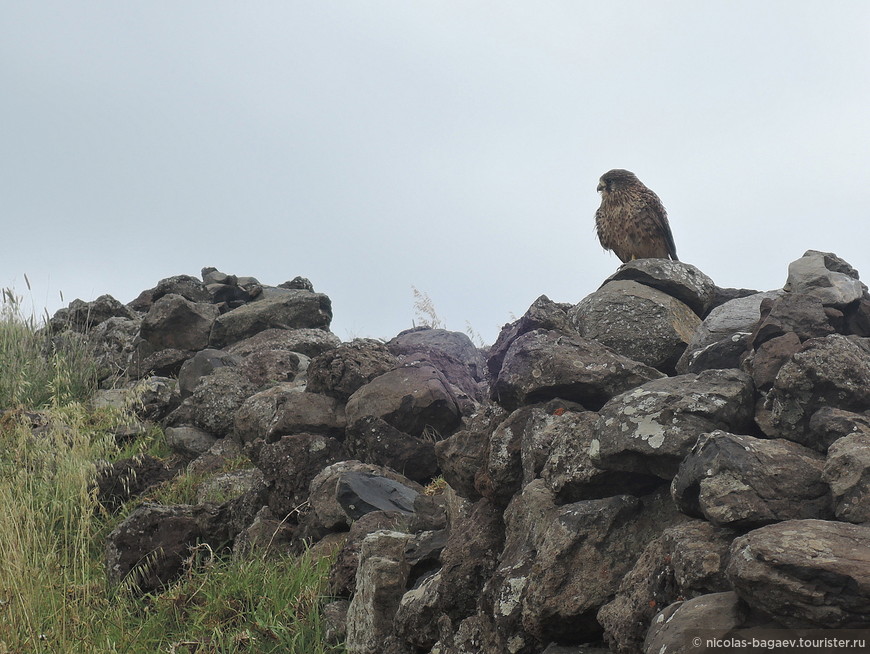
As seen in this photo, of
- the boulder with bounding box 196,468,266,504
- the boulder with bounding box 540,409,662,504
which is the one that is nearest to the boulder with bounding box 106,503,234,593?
the boulder with bounding box 196,468,266,504

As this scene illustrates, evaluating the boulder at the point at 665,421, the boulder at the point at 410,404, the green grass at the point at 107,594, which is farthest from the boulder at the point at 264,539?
the boulder at the point at 665,421

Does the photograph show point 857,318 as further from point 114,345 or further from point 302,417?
point 114,345

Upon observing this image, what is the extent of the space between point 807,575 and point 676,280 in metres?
2.97

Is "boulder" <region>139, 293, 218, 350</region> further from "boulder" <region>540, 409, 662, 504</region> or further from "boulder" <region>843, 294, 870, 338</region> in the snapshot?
"boulder" <region>843, 294, 870, 338</region>

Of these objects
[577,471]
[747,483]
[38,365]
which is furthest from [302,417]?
[38,365]

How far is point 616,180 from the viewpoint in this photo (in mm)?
6461

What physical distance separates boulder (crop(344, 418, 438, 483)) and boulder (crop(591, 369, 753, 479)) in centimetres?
291

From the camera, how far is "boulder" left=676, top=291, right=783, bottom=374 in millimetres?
3811

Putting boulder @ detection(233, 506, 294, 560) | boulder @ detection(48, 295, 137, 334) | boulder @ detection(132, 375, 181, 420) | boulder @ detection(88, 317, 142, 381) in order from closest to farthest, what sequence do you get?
boulder @ detection(233, 506, 294, 560)
boulder @ detection(132, 375, 181, 420)
boulder @ detection(88, 317, 142, 381)
boulder @ detection(48, 295, 137, 334)

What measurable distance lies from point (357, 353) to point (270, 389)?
109 centimetres

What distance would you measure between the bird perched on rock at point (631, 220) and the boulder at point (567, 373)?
2285 mm

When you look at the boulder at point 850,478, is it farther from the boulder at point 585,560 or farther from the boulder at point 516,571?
the boulder at point 516,571

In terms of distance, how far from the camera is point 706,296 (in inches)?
198

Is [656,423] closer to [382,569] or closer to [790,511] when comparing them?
[790,511]
